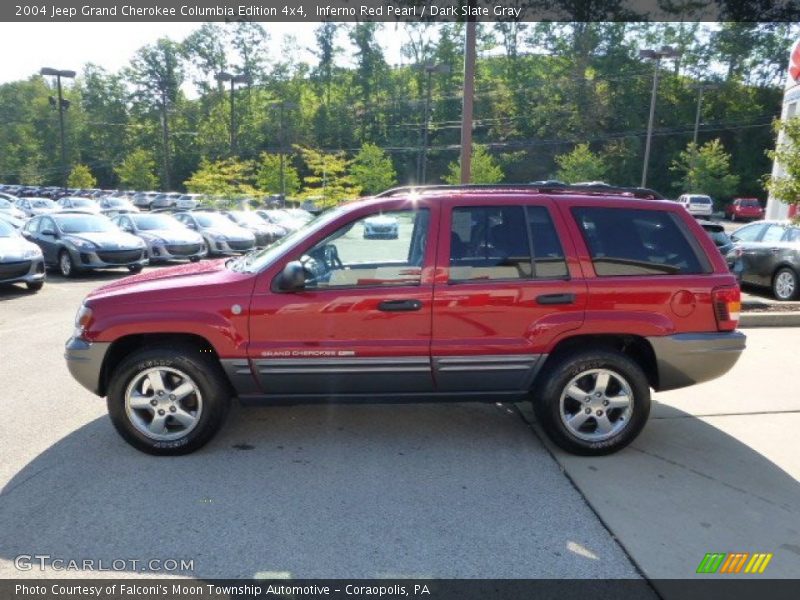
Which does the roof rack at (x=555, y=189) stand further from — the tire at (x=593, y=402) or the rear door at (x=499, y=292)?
the tire at (x=593, y=402)

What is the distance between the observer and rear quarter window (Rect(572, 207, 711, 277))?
4.01 m

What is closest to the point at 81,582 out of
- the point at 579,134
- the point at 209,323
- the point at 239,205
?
the point at 209,323

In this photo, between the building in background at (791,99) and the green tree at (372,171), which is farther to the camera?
the green tree at (372,171)

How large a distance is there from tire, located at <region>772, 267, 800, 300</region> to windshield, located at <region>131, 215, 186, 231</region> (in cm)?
1429

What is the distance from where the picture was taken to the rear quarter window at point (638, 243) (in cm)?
401

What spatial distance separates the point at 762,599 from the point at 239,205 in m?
24.8

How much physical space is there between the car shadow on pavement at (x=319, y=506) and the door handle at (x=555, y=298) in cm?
112

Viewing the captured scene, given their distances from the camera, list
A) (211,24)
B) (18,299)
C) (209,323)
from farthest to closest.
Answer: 1. (211,24)
2. (18,299)
3. (209,323)

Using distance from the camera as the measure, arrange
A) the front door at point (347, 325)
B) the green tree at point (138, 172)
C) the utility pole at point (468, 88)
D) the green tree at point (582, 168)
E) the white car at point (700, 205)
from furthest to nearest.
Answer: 1. the green tree at point (138, 172)
2. the green tree at point (582, 168)
3. the white car at point (700, 205)
4. the utility pole at point (468, 88)
5. the front door at point (347, 325)

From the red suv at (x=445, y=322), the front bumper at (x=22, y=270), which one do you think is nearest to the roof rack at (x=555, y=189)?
the red suv at (x=445, y=322)

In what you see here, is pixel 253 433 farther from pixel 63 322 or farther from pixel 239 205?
pixel 239 205

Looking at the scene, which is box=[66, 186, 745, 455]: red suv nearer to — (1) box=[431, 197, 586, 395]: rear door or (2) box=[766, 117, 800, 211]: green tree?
(1) box=[431, 197, 586, 395]: rear door

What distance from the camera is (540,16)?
2542 inches

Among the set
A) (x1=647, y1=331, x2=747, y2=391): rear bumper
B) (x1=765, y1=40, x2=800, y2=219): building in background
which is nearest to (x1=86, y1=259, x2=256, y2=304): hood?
(x1=647, y1=331, x2=747, y2=391): rear bumper
